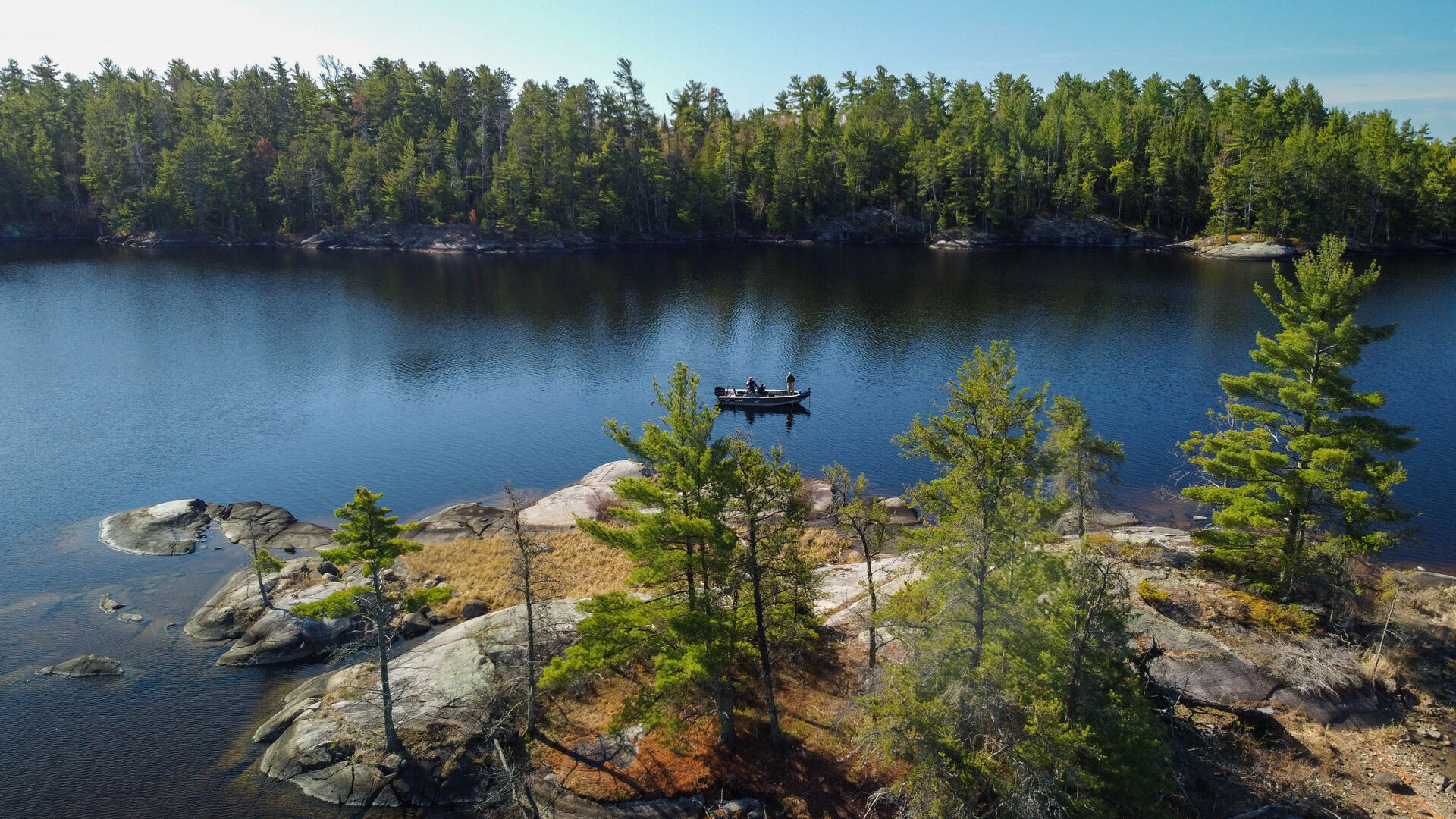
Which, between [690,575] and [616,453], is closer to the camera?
[690,575]

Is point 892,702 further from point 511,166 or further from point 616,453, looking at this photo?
point 511,166

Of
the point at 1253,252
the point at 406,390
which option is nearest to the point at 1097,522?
the point at 406,390

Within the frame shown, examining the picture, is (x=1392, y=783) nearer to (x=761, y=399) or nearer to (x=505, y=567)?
(x=505, y=567)

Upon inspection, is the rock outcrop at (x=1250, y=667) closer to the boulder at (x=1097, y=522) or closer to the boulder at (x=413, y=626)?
the boulder at (x=1097, y=522)

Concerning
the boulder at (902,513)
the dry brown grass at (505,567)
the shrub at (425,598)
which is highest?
the shrub at (425,598)

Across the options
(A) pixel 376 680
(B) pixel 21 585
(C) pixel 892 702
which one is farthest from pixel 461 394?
(C) pixel 892 702

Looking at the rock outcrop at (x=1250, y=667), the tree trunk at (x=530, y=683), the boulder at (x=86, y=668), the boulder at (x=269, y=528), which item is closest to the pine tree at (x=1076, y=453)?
the rock outcrop at (x=1250, y=667)
